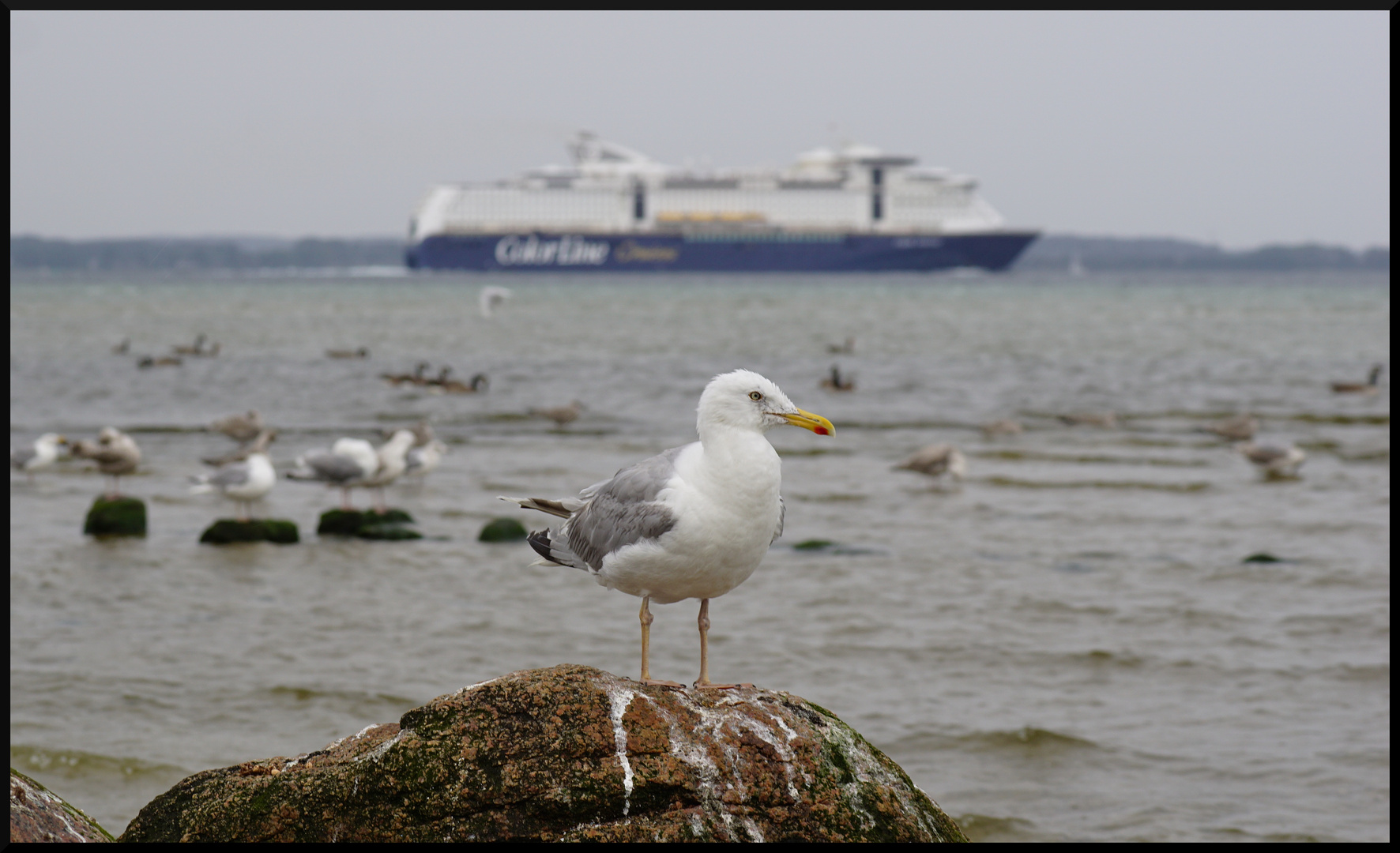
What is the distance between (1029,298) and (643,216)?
3952 cm

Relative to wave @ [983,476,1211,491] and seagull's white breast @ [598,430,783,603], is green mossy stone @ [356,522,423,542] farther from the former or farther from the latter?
seagull's white breast @ [598,430,783,603]

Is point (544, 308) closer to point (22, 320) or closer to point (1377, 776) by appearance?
point (22, 320)

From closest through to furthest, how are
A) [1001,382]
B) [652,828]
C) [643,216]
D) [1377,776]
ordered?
[652,828] < [1377,776] < [1001,382] < [643,216]

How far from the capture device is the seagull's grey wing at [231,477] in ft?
32.8

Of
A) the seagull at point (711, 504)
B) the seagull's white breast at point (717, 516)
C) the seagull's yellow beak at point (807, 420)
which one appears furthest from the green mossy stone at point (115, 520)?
the seagull's yellow beak at point (807, 420)

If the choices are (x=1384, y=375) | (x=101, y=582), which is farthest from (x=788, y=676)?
(x=1384, y=375)

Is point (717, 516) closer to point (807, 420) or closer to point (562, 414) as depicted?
point (807, 420)

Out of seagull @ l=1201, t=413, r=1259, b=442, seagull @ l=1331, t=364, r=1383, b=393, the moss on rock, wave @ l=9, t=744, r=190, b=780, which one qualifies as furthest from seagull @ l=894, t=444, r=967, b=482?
seagull @ l=1331, t=364, r=1383, b=393

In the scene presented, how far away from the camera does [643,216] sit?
91.3m

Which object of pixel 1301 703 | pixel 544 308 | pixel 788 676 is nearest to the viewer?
pixel 1301 703

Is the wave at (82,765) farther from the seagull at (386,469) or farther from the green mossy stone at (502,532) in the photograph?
the seagull at (386,469)

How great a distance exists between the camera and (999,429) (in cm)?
1521

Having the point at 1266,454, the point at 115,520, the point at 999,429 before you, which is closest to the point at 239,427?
the point at 115,520

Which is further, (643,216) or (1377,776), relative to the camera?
(643,216)
